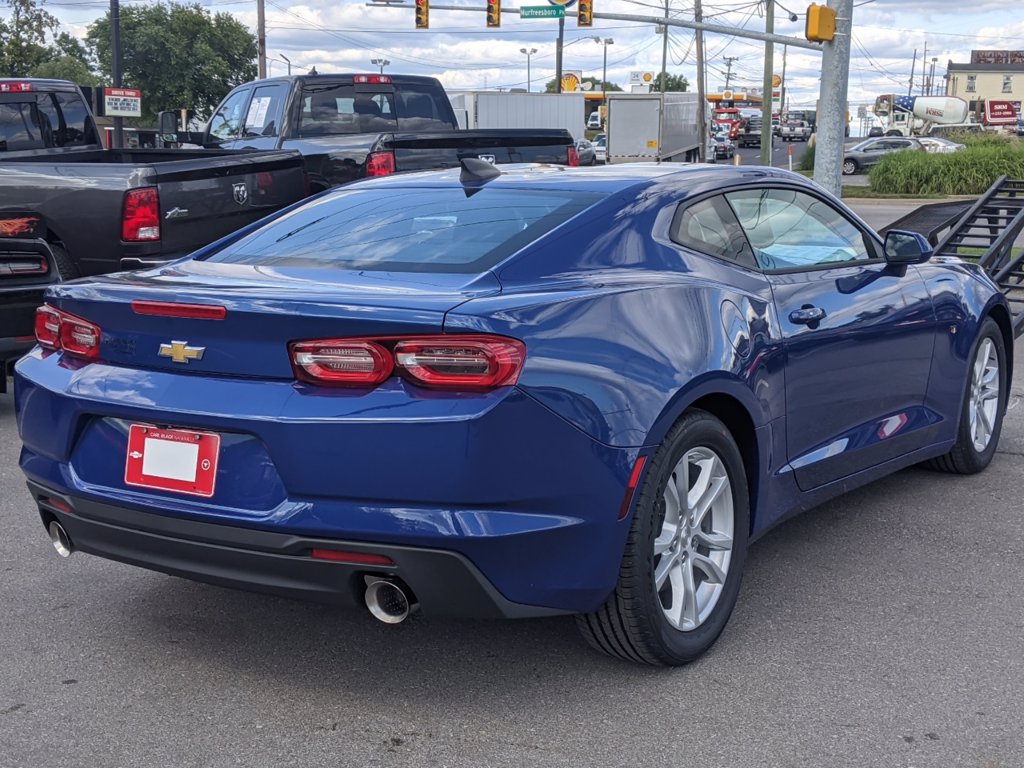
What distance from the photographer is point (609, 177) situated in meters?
4.39

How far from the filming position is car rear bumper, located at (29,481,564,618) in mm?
3166

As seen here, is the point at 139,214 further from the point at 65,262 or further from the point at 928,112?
the point at 928,112

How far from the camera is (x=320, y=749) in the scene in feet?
10.7

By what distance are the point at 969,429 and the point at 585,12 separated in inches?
977

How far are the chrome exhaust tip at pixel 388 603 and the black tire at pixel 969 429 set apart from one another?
11.2 ft

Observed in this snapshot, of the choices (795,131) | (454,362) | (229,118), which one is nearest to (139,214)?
(229,118)

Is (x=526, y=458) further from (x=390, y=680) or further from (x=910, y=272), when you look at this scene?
(x=910, y=272)

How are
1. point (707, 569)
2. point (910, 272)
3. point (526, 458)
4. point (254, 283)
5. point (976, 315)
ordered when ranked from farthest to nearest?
point (976, 315) < point (910, 272) < point (707, 569) < point (254, 283) < point (526, 458)

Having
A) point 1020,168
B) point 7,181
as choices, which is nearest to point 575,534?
point 7,181

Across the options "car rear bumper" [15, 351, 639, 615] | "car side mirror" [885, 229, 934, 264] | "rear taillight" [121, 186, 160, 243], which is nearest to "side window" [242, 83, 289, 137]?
"rear taillight" [121, 186, 160, 243]

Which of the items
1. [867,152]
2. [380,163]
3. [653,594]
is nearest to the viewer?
[653,594]

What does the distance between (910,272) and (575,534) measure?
269 cm

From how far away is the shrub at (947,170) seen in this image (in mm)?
33906

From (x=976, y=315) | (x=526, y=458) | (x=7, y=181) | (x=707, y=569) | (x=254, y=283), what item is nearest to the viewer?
(x=526, y=458)
